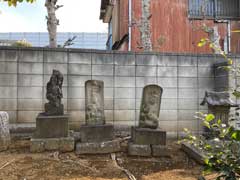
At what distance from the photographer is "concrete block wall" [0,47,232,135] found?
622 cm

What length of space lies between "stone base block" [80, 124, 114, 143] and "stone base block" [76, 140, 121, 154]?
110mm

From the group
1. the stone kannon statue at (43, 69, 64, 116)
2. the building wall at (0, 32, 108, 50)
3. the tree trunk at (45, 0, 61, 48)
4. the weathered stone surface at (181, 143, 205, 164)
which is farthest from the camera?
the building wall at (0, 32, 108, 50)

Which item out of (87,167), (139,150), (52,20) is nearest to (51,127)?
(87,167)

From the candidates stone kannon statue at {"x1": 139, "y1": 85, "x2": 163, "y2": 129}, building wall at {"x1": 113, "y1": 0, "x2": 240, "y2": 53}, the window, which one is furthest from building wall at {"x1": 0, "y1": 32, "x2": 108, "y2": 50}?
stone kannon statue at {"x1": 139, "y1": 85, "x2": 163, "y2": 129}

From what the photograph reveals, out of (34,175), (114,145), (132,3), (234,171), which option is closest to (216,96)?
(114,145)

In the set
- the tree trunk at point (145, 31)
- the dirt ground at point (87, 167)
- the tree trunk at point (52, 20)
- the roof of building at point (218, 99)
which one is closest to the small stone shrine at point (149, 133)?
the dirt ground at point (87, 167)

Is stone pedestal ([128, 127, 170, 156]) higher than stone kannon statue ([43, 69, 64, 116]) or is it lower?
lower

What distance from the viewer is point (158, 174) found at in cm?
423

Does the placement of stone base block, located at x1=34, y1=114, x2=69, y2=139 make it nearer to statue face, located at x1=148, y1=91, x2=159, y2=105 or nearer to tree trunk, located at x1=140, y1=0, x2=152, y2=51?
statue face, located at x1=148, y1=91, x2=159, y2=105

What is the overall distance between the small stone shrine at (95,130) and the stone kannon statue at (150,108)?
0.65 metres

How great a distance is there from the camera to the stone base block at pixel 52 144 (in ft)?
17.1

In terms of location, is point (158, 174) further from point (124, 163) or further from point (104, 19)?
point (104, 19)

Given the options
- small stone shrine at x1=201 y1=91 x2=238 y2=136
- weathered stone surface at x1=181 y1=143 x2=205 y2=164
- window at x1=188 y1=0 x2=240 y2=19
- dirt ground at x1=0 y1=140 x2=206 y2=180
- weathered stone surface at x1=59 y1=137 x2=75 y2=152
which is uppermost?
window at x1=188 y1=0 x2=240 y2=19

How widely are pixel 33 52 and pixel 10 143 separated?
1995 mm
